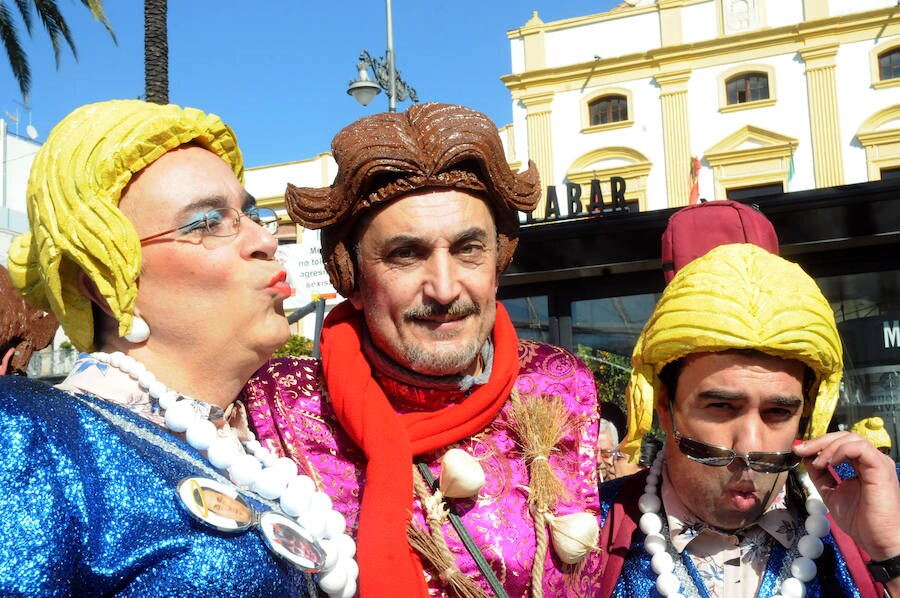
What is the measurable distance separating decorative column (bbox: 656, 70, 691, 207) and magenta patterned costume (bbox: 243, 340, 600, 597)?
2247cm

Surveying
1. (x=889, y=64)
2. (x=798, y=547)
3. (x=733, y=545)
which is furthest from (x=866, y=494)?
(x=889, y=64)

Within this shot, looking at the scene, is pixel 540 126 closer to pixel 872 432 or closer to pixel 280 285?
pixel 872 432

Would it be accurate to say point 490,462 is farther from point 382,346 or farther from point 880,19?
point 880,19

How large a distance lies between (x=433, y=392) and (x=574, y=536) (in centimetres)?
57

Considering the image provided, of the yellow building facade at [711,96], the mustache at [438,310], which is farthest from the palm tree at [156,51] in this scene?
the yellow building facade at [711,96]

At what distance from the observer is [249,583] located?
5.17 ft

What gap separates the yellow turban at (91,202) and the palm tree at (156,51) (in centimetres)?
771

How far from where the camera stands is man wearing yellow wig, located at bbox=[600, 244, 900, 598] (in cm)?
227

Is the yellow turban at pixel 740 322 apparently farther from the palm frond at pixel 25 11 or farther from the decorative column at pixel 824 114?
the decorative column at pixel 824 114

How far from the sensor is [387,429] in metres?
2.40

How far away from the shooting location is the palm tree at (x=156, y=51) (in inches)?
364

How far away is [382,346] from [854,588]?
4.62 ft

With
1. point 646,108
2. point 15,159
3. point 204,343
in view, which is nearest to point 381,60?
point 204,343

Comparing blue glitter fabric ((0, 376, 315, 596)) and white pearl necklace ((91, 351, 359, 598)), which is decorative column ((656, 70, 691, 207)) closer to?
white pearl necklace ((91, 351, 359, 598))
